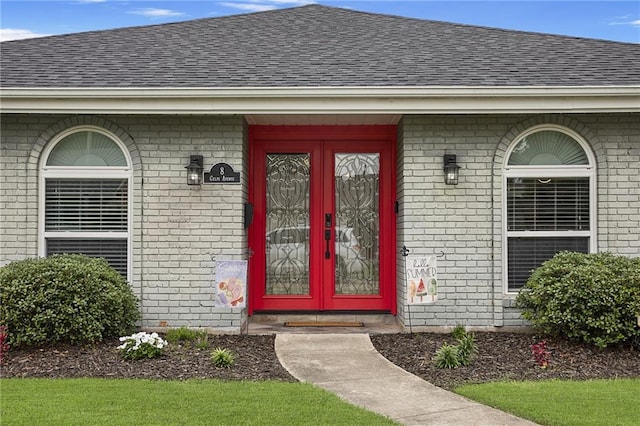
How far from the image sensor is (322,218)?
844 cm

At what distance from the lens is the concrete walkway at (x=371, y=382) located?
4.37 meters

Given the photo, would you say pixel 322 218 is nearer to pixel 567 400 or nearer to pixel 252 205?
pixel 252 205

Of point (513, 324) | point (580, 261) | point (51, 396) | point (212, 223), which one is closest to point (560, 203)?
point (580, 261)

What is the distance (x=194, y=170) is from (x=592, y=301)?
187 inches

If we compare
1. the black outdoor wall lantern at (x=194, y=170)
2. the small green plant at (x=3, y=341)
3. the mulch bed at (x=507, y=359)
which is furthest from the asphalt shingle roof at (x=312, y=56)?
the mulch bed at (x=507, y=359)

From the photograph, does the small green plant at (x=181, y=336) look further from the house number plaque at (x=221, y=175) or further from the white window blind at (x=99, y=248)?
the house number plaque at (x=221, y=175)

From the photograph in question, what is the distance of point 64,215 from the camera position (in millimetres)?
7602

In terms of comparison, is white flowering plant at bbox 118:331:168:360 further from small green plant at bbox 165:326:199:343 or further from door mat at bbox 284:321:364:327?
door mat at bbox 284:321:364:327

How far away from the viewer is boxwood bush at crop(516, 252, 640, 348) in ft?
20.4

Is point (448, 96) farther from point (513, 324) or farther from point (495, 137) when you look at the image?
point (513, 324)

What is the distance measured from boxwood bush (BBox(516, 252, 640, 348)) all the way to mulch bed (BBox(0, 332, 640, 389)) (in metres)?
0.21

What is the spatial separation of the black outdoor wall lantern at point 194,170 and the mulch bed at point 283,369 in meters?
1.97

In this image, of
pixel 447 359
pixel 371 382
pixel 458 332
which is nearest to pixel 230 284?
pixel 371 382

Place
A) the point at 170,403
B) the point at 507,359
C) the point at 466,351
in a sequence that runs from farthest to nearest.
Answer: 1. the point at 507,359
2. the point at 466,351
3. the point at 170,403
